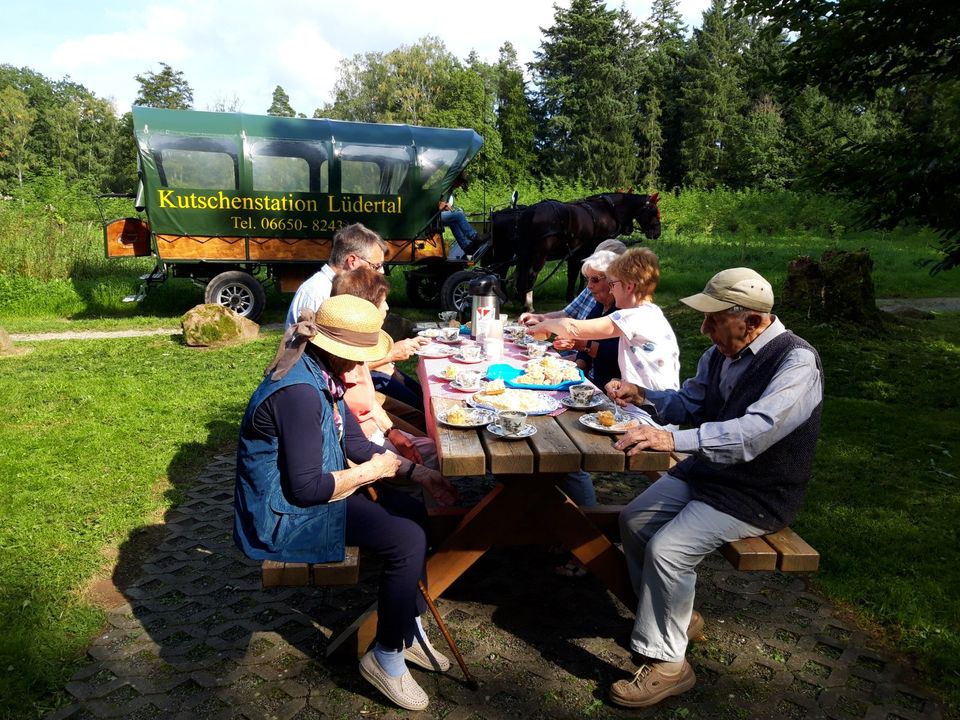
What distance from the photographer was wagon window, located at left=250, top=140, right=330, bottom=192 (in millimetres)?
10234

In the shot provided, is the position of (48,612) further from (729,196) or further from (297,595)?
(729,196)

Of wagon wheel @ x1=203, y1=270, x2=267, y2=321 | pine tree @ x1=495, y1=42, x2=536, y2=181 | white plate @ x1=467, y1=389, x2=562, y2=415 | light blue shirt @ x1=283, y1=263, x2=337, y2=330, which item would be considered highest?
pine tree @ x1=495, y1=42, x2=536, y2=181

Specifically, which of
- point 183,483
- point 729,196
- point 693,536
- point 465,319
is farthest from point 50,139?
point 693,536

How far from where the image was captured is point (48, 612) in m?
3.22

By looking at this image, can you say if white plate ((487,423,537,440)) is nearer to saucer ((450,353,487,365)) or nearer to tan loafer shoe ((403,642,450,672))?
tan loafer shoe ((403,642,450,672))

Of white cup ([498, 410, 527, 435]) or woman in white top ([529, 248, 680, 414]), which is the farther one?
woman in white top ([529, 248, 680, 414])

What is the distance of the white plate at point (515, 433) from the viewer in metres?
2.74

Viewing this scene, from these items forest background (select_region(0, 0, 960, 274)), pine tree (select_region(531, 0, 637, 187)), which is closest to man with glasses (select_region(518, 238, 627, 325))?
forest background (select_region(0, 0, 960, 274))

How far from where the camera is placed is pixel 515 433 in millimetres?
2758

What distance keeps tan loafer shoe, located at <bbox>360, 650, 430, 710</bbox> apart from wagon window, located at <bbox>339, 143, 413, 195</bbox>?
8903 mm

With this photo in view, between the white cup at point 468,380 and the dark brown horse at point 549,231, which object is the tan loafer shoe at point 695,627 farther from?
the dark brown horse at point 549,231

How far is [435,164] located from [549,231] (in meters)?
2.02

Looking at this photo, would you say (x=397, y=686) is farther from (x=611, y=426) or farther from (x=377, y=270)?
(x=377, y=270)

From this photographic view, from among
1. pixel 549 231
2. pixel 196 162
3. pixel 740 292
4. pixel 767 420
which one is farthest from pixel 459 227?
pixel 767 420
